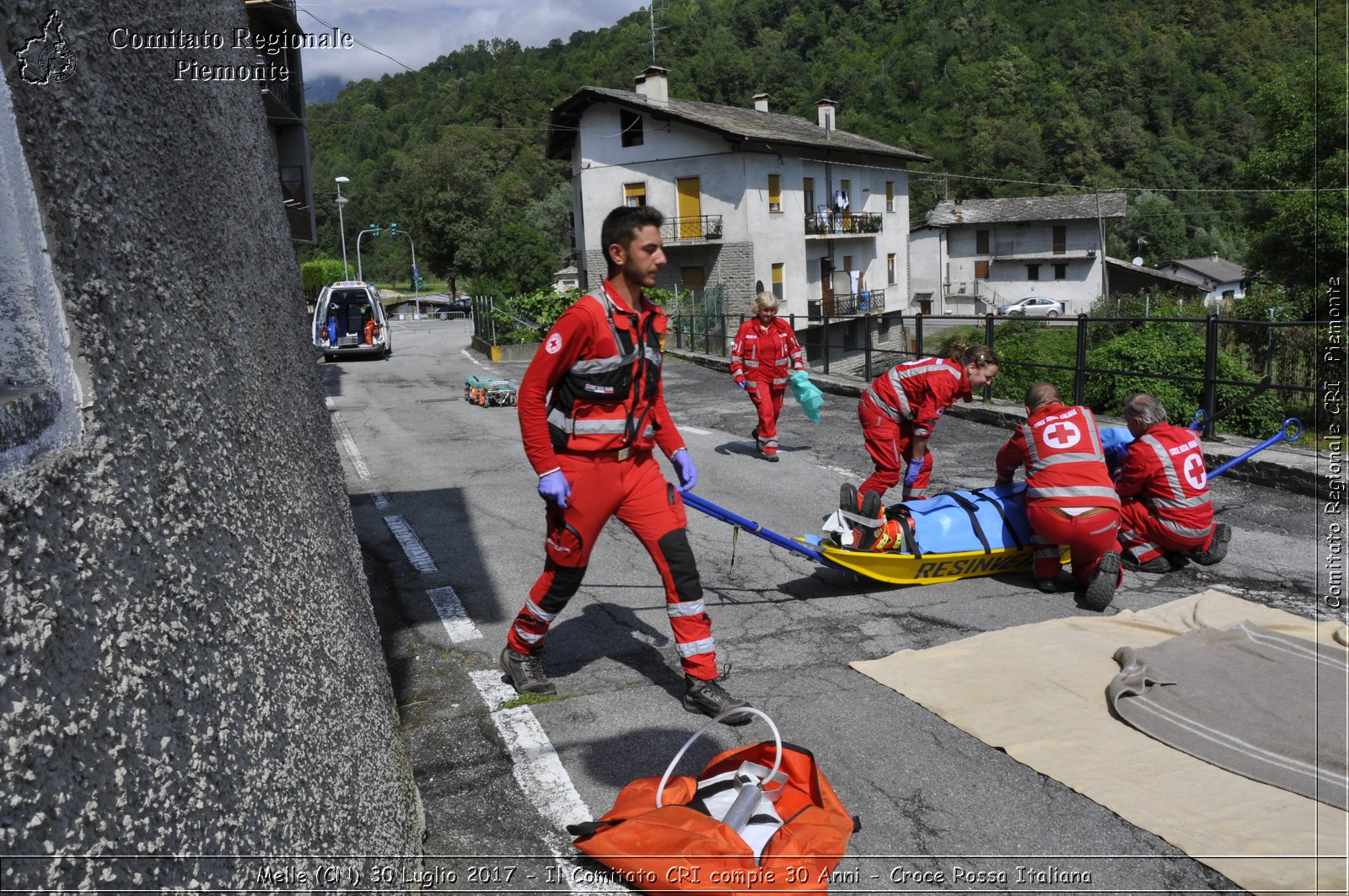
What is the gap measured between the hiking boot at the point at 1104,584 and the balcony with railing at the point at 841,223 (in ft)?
139

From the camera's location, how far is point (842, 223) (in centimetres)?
4869

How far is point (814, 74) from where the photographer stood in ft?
274

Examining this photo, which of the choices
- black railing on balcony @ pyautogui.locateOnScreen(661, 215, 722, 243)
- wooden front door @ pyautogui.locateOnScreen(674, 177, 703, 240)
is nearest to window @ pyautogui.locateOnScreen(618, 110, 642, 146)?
wooden front door @ pyautogui.locateOnScreen(674, 177, 703, 240)

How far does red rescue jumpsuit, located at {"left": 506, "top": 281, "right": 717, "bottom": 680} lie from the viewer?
4.36m

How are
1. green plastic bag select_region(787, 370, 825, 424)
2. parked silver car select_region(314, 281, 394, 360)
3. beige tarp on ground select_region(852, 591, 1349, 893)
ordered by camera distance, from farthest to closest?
parked silver car select_region(314, 281, 394, 360)
green plastic bag select_region(787, 370, 825, 424)
beige tarp on ground select_region(852, 591, 1349, 893)

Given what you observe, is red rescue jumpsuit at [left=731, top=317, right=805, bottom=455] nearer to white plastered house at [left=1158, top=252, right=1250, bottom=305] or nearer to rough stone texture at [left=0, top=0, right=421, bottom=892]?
rough stone texture at [left=0, top=0, right=421, bottom=892]

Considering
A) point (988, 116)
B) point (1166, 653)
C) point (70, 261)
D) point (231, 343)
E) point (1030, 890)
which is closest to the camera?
point (70, 261)

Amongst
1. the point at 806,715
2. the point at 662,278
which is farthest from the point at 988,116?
the point at 806,715

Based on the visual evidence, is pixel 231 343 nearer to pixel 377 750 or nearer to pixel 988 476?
pixel 377 750

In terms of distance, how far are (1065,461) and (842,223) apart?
44439 mm

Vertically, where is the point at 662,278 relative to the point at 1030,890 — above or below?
above

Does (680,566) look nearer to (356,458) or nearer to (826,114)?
(356,458)

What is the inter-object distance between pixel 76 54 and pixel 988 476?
9045 mm

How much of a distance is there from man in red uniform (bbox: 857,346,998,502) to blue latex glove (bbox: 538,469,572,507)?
12.0 ft
